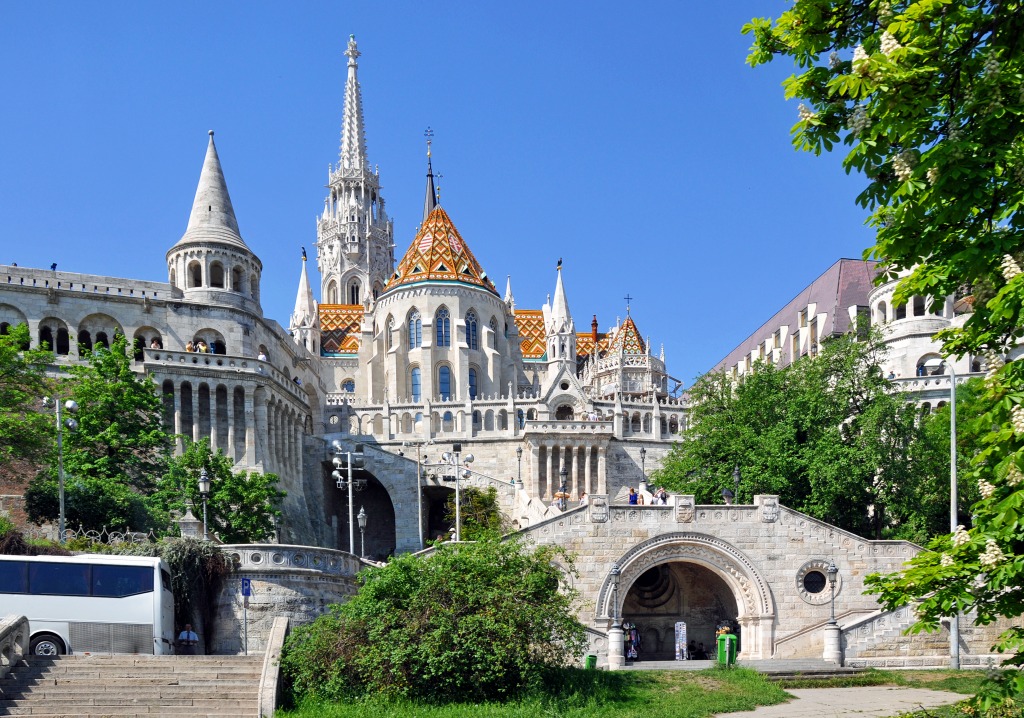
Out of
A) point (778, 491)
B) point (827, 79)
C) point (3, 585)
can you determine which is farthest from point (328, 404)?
point (827, 79)

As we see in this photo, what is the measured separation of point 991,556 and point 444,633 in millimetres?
13917

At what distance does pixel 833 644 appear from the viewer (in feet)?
99.0

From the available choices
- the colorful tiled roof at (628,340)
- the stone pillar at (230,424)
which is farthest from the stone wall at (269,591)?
the colorful tiled roof at (628,340)

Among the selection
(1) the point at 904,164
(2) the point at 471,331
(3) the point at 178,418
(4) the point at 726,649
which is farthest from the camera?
(2) the point at 471,331

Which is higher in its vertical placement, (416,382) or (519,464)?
(416,382)

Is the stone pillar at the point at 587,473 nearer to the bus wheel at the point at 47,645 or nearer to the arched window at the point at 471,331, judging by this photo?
the arched window at the point at 471,331

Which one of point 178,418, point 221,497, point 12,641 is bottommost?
point 12,641

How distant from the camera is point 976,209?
10.4 meters

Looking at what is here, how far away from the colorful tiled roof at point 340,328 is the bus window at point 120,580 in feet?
185

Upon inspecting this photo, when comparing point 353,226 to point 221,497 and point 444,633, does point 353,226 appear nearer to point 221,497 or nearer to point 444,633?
point 221,497

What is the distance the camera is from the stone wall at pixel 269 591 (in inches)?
1078

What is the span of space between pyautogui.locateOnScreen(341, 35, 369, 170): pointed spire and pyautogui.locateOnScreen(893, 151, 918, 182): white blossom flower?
9540cm

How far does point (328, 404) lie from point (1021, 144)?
5491 centimetres

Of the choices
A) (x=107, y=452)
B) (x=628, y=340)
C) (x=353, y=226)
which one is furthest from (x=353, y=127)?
(x=107, y=452)
